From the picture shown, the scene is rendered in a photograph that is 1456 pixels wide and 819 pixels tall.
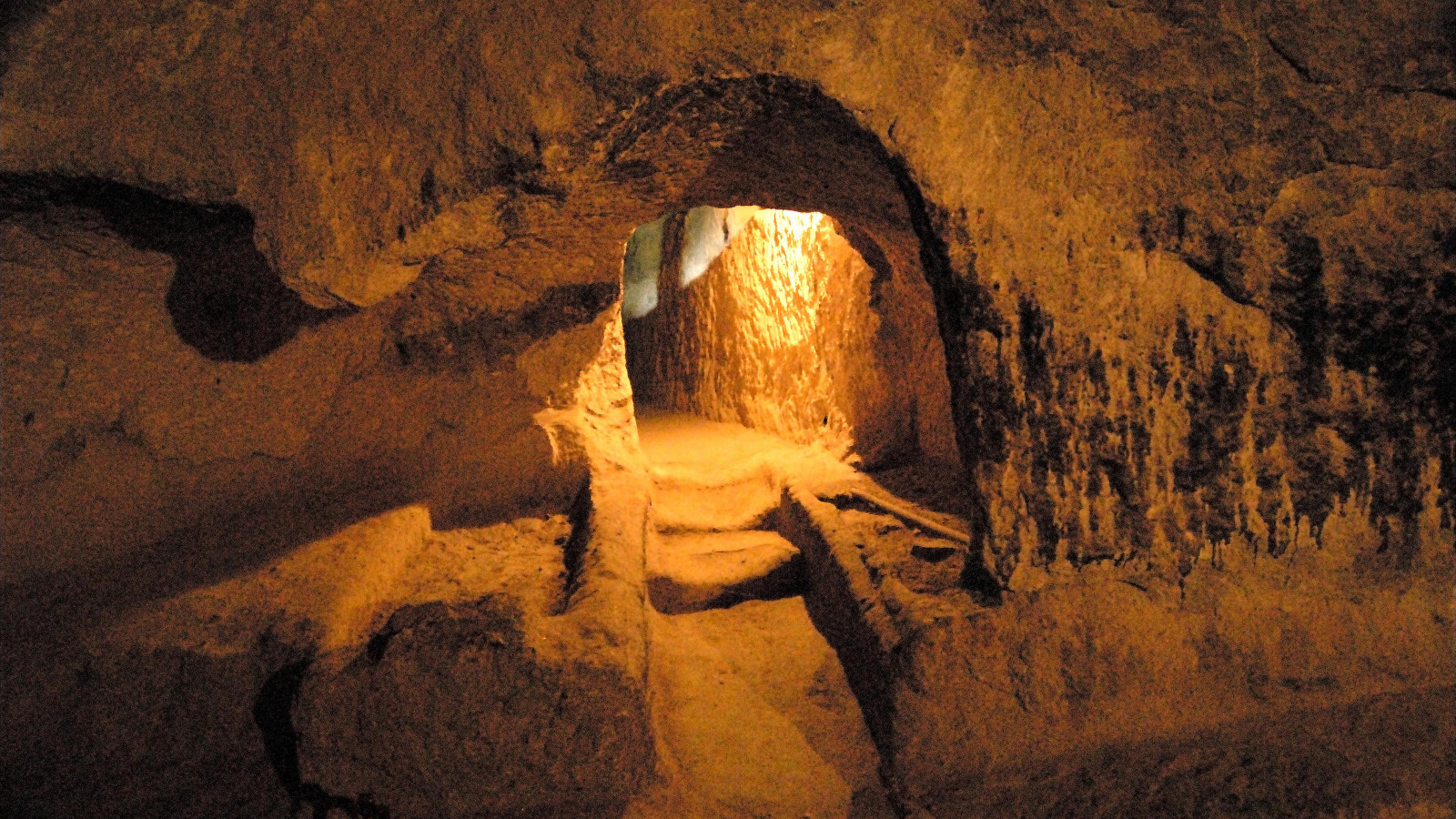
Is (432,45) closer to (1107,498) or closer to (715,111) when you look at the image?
(715,111)

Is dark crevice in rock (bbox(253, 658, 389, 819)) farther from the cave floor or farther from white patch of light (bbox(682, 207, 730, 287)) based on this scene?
white patch of light (bbox(682, 207, 730, 287))

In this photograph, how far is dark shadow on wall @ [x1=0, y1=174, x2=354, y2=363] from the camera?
179 cm

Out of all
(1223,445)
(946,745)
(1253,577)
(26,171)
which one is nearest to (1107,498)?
(1223,445)

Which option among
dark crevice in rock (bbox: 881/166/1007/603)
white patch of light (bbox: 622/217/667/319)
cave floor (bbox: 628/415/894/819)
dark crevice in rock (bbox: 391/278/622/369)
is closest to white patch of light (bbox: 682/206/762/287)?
white patch of light (bbox: 622/217/667/319)

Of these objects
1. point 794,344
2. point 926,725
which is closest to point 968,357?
point 926,725

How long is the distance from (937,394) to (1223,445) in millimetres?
1832

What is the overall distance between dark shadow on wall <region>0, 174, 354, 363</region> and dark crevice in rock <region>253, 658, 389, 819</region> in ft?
3.07

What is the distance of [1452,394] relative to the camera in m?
1.85

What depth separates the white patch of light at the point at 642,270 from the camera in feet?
26.6

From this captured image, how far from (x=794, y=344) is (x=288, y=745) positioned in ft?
11.8

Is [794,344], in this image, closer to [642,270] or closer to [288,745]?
[288,745]

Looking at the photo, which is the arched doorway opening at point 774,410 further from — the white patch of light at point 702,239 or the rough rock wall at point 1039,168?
the rough rock wall at point 1039,168

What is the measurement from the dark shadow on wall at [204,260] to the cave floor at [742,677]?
1.57 metres

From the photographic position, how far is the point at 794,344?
15.6 ft
